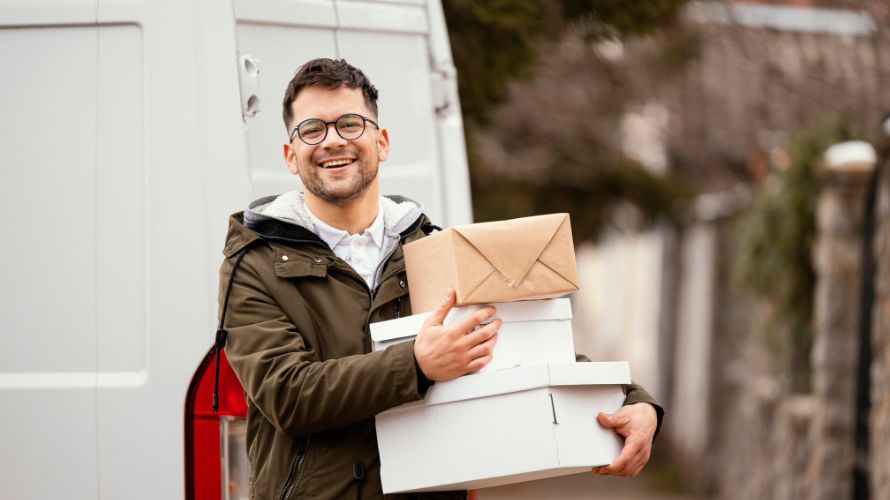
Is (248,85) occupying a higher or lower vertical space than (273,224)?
higher

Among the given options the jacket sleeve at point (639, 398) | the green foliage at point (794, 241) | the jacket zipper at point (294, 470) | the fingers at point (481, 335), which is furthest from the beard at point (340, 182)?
the green foliage at point (794, 241)

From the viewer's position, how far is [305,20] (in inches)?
139

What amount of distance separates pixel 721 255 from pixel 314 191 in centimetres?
1039

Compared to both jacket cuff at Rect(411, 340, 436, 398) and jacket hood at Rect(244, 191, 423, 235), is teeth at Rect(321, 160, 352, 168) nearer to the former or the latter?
jacket hood at Rect(244, 191, 423, 235)

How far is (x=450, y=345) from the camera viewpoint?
2.62 metres

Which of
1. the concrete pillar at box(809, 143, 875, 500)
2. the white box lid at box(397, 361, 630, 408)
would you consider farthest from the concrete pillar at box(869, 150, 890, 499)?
the white box lid at box(397, 361, 630, 408)

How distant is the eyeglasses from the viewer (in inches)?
112

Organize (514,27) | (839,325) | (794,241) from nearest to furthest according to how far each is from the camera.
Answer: (514,27)
(839,325)
(794,241)

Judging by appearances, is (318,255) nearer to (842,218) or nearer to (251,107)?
(251,107)

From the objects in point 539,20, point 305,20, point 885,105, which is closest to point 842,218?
point 885,105

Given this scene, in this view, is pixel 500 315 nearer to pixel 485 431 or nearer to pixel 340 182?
pixel 485 431

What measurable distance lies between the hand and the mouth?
0.80 m

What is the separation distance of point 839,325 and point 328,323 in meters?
5.20

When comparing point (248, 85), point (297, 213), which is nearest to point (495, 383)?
point (297, 213)
